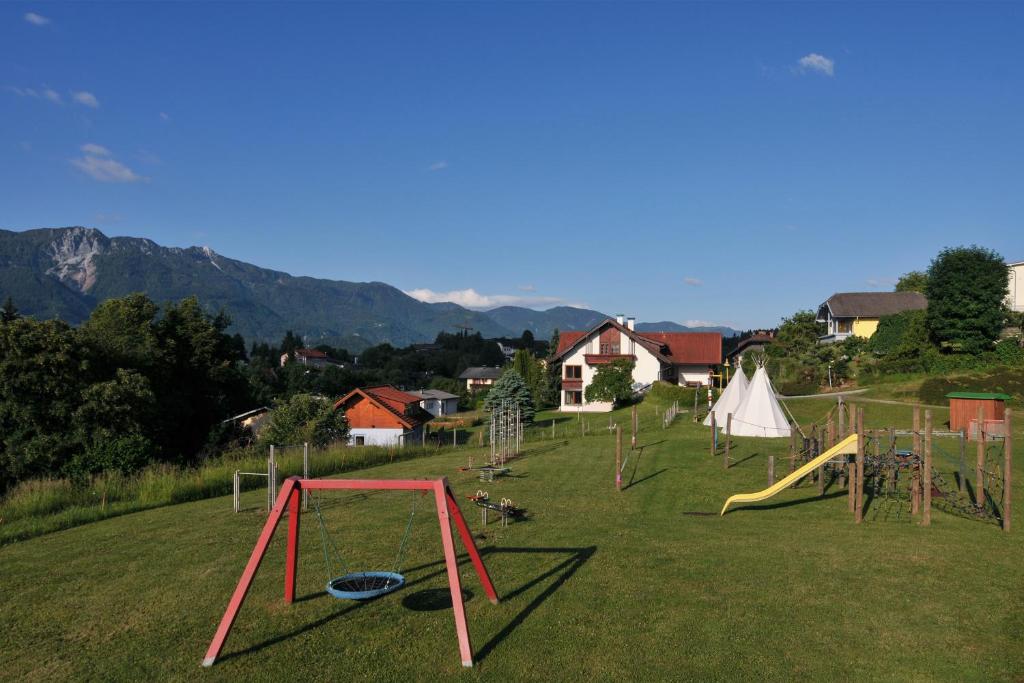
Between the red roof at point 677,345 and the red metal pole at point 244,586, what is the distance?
2257 inches

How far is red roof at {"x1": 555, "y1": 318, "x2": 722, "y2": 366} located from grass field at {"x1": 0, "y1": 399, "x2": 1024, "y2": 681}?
4837 cm

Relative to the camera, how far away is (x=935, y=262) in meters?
55.2

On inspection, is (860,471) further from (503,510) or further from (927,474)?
(503,510)

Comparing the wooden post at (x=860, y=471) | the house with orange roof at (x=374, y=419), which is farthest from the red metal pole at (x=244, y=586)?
the house with orange roof at (x=374, y=419)

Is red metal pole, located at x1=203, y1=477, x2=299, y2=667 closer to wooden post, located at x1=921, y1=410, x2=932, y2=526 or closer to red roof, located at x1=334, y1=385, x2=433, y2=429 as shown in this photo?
wooden post, located at x1=921, y1=410, x2=932, y2=526

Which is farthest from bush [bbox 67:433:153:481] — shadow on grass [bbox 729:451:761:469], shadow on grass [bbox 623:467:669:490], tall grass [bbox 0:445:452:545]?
shadow on grass [bbox 729:451:761:469]

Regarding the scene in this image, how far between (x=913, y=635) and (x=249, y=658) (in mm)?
9345

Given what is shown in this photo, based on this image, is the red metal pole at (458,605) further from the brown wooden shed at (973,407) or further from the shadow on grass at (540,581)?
the brown wooden shed at (973,407)

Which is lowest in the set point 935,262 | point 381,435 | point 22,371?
point 381,435

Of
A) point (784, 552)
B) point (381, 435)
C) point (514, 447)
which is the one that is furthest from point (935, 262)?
point (784, 552)

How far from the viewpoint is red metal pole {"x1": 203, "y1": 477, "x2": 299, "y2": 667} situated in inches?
349

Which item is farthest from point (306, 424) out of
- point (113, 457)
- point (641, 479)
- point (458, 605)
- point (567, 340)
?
point (567, 340)

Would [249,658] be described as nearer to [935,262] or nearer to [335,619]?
[335,619]

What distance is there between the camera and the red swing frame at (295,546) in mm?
8891
